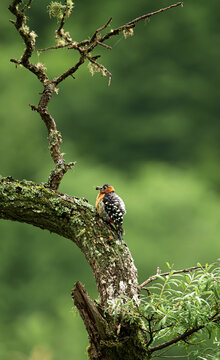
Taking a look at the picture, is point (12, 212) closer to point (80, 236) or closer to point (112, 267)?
point (80, 236)

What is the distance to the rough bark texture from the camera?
174 centimetres

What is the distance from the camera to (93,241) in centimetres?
201

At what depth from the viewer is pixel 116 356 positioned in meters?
1.73

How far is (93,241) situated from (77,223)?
12cm

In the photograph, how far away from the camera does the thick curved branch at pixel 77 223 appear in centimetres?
195

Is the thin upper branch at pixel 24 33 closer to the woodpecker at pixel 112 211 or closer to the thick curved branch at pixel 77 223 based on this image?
the thick curved branch at pixel 77 223

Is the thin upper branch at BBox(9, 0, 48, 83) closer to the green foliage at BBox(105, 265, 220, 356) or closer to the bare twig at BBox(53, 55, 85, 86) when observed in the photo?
the bare twig at BBox(53, 55, 85, 86)

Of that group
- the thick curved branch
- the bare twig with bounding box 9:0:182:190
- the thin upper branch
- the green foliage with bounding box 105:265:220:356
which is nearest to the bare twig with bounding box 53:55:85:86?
the bare twig with bounding box 9:0:182:190

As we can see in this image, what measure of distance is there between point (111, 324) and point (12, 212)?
74 centimetres

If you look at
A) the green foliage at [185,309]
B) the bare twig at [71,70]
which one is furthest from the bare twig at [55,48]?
the green foliage at [185,309]

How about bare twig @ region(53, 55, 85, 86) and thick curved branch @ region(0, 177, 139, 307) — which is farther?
bare twig @ region(53, 55, 85, 86)

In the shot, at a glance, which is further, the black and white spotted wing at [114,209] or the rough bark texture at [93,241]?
the black and white spotted wing at [114,209]

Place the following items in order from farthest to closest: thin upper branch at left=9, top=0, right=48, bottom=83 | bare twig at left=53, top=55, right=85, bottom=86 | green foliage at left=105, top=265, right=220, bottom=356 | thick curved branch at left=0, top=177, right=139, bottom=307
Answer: bare twig at left=53, top=55, right=85, bottom=86 → thin upper branch at left=9, top=0, right=48, bottom=83 → thick curved branch at left=0, top=177, right=139, bottom=307 → green foliage at left=105, top=265, right=220, bottom=356

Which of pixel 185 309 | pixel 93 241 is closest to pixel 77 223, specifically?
pixel 93 241
